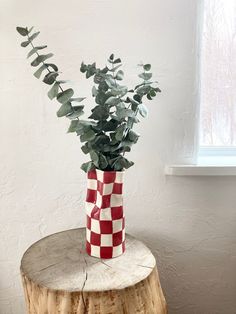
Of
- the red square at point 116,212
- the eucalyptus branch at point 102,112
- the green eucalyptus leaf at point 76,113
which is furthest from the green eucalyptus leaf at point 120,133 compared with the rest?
the red square at point 116,212

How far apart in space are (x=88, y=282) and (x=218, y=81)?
0.98 metres

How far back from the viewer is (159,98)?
4.17 ft

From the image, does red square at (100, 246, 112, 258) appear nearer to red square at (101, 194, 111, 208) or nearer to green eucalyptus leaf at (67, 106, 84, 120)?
red square at (101, 194, 111, 208)

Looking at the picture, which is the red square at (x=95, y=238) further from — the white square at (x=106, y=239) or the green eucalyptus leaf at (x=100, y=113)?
the green eucalyptus leaf at (x=100, y=113)

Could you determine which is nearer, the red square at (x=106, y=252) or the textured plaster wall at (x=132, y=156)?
the red square at (x=106, y=252)

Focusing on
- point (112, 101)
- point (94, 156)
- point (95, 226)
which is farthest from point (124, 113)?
point (95, 226)

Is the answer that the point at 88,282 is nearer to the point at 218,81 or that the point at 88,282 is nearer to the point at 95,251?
the point at 95,251

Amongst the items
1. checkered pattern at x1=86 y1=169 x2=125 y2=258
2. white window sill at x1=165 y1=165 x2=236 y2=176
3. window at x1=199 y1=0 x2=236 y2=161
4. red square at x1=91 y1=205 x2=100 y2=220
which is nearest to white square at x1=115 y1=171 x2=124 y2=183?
checkered pattern at x1=86 y1=169 x2=125 y2=258

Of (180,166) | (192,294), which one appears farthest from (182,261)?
(180,166)

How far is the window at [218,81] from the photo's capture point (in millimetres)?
1339

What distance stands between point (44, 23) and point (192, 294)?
4.25 feet

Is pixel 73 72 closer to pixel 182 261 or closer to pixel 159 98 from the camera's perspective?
pixel 159 98

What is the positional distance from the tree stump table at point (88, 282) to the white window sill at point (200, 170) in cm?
35

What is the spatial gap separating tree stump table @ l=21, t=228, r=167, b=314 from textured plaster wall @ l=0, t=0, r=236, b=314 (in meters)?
0.27
